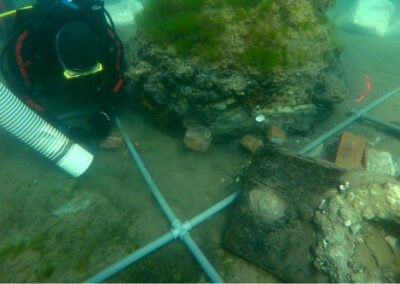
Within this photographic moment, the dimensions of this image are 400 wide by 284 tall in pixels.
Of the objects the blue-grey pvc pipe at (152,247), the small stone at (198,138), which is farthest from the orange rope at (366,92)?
the blue-grey pvc pipe at (152,247)

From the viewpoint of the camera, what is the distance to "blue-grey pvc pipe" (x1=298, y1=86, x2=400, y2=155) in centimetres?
310

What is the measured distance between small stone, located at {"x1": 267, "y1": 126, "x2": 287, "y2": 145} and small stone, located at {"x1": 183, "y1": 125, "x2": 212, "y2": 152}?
81cm

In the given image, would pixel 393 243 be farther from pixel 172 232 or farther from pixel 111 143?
pixel 111 143

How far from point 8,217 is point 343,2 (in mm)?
13082

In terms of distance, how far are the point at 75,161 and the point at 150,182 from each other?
3.16 feet

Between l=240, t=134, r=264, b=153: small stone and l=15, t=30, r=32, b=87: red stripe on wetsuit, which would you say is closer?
l=15, t=30, r=32, b=87: red stripe on wetsuit

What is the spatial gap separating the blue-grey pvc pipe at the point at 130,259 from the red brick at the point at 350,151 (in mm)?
2272

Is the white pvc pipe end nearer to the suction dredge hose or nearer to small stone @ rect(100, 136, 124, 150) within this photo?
the suction dredge hose

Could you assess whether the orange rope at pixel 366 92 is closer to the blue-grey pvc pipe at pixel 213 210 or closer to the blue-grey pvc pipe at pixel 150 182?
the blue-grey pvc pipe at pixel 213 210

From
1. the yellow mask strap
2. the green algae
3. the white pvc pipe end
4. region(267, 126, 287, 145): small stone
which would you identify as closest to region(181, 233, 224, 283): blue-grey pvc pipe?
the white pvc pipe end

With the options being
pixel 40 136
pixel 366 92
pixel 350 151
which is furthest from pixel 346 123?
pixel 40 136

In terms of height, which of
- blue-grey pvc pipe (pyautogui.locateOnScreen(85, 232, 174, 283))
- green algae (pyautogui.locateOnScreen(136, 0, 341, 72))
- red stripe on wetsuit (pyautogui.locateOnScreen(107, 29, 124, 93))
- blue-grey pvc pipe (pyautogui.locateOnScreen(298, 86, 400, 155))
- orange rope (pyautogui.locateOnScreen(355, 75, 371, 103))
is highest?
green algae (pyautogui.locateOnScreen(136, 0, 341, 72))

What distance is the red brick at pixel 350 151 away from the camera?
290cm

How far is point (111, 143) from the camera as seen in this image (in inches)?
128
